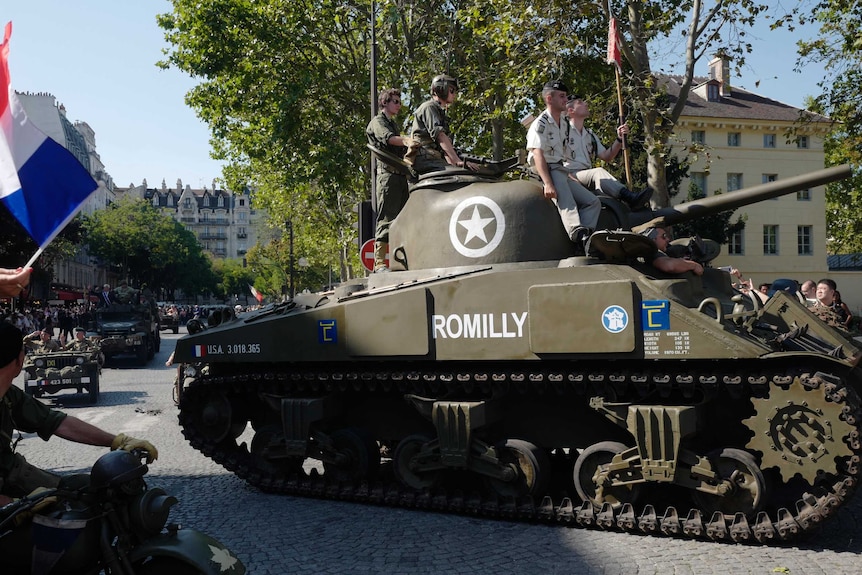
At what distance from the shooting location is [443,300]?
7.07 metres

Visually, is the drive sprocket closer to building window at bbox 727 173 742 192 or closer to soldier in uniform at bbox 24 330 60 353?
soldier in uniform at bbox 24 330 60 353

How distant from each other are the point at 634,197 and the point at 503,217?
1434 millimetres

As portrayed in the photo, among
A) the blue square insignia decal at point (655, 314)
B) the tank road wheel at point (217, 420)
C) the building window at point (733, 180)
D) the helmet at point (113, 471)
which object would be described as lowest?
the tank road wheel at point (217, 420)

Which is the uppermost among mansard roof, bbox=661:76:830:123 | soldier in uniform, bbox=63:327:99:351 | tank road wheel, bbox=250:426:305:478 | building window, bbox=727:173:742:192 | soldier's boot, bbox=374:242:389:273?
mansard roof, bbox=661:76:830:123

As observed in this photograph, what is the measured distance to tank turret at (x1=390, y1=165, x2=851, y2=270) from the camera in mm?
7238

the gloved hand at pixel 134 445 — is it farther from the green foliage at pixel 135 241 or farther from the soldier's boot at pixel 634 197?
the green foliage at pixel 135 241

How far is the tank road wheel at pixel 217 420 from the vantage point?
831 cm

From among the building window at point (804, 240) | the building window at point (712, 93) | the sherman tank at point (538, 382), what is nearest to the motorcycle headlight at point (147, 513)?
the sherman tank at point (538, 382)

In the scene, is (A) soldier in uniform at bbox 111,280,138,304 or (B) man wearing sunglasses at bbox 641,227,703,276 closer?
(B) man wearing sunglasses at bbox 641,227,703,276

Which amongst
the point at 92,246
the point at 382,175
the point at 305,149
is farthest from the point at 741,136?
the point at 92,246

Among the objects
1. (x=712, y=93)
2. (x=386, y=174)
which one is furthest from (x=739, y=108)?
(x=386, y=174)

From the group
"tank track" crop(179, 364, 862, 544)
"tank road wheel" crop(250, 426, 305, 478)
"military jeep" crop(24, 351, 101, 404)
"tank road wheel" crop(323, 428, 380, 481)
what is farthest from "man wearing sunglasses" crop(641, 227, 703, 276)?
A: "military jeep" crop(24, 351, 101, 404)

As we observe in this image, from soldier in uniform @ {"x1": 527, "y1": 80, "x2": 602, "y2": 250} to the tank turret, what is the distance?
0.15 meters

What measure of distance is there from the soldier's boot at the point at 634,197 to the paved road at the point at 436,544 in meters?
3.14
